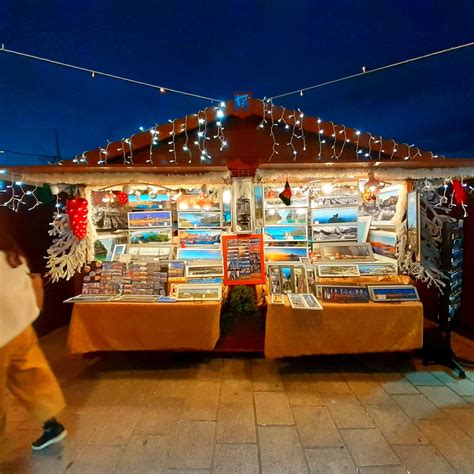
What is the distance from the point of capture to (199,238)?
4785 mm

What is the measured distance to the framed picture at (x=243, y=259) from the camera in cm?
385

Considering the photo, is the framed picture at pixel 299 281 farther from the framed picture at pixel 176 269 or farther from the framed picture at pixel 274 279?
the framed picture at pixel 176 269

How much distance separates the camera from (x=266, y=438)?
2.42 m

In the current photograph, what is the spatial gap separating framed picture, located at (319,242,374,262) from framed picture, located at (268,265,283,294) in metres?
0.97

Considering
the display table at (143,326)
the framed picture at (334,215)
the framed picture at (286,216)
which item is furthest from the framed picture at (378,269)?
the display table at (143,326)

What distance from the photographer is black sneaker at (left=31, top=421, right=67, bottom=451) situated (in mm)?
2330

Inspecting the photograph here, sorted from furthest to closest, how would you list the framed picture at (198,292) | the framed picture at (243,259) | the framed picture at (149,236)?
the framed picture at (149,236)
the framed picture at (243,259)
the framed picture at (198,292)

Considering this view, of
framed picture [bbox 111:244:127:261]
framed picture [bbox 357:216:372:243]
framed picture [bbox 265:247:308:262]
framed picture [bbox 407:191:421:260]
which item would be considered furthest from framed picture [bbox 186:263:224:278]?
framed picture [bbox 407:191:421:260]

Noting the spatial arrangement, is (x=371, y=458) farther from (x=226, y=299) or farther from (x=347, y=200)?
(x=347, y=200)

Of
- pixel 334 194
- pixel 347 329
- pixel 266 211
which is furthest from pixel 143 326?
pixel 334 194

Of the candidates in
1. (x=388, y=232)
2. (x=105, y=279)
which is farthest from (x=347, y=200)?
(x=105, y=279)

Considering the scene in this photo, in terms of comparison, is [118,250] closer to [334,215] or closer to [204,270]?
[204,270]

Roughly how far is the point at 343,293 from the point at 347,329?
448mm

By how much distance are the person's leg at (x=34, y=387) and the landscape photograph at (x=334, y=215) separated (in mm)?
4106
